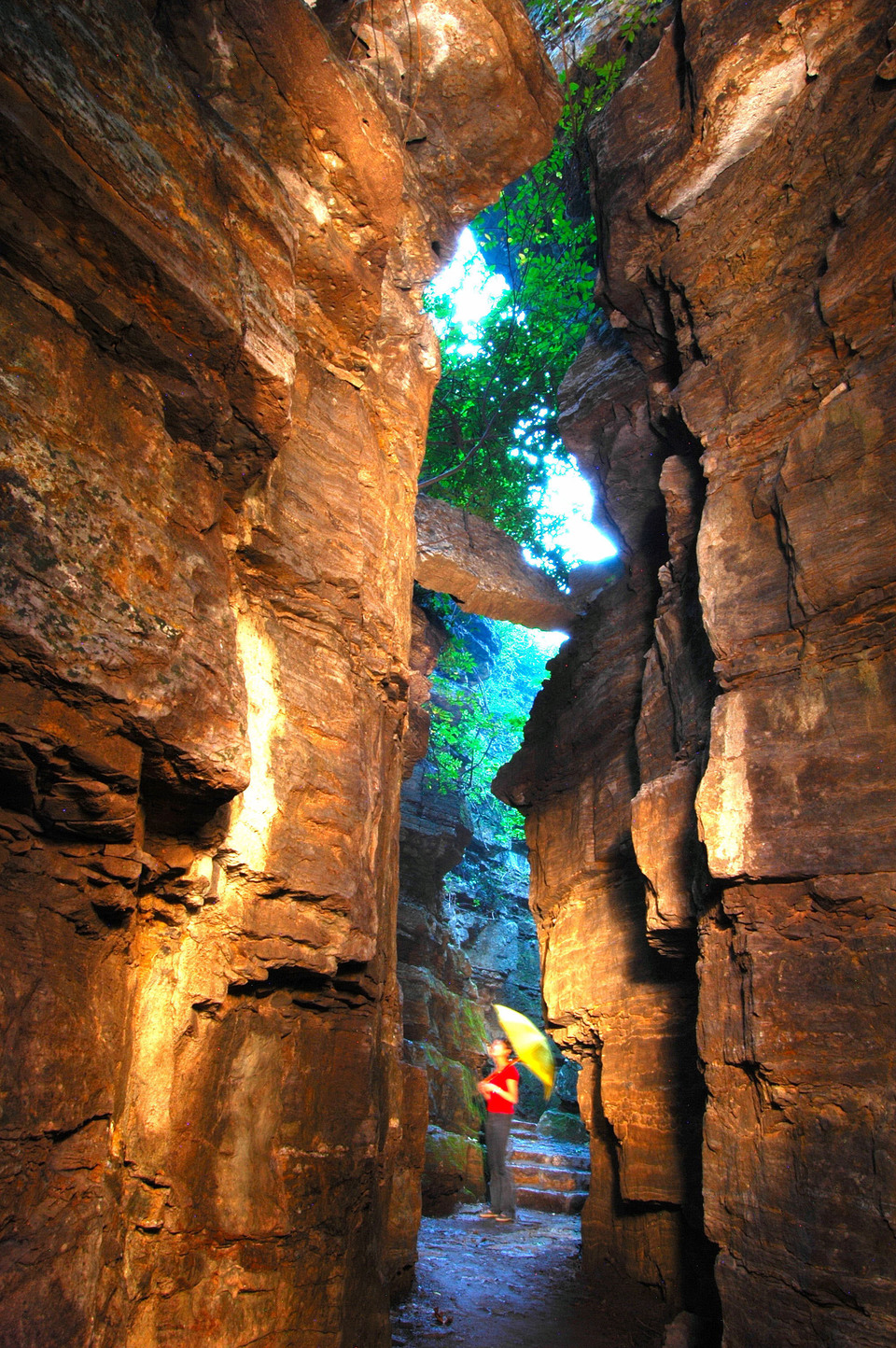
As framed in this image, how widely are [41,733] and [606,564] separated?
9370 mm

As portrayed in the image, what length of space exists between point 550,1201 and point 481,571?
30.2ft

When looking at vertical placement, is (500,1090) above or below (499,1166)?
above

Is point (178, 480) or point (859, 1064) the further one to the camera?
point (859, 1064)

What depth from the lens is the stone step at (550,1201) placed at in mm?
11633

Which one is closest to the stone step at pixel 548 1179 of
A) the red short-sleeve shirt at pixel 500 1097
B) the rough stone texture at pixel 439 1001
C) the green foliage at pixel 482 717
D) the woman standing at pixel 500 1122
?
the rough stone texture at pixel 439 1001

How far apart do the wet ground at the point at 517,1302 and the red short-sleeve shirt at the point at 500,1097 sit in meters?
1.32

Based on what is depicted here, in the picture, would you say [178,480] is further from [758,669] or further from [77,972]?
[758,669]

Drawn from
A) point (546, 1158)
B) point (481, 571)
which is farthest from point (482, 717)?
point (546, 1158)

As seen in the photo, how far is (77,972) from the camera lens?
293 centimetres

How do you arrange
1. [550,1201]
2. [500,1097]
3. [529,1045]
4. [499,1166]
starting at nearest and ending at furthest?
[500,1097] → [499,1166] → [550,1201] → [529,1045]

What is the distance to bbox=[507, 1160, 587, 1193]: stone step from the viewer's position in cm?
1256

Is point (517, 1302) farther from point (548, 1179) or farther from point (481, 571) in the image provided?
point (481, 571)

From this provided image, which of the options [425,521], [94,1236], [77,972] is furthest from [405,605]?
[425,521]

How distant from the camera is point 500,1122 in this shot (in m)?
9.83
